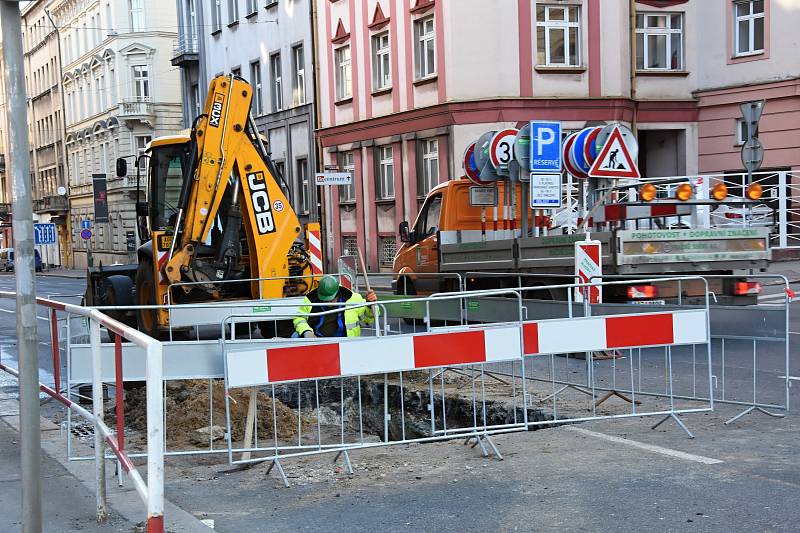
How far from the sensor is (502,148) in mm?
15500

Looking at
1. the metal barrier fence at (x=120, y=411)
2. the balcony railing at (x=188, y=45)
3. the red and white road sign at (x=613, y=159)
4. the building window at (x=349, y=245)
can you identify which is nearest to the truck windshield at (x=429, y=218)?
the red and white road sign at (x=613, y=159)

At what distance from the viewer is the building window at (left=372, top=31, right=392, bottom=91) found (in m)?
32.1

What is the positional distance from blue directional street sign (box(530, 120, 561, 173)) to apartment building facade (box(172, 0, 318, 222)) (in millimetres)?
21738

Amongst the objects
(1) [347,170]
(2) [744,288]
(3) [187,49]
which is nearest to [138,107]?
(3) [187,49]

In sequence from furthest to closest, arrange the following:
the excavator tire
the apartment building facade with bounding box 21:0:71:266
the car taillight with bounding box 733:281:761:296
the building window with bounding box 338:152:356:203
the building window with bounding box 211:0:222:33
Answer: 1. the apartment building facade with bounding box 21:0:71:266
2. the building window with bounding box 211:0:222:33
3. the building window with bounding box 338:152:356:203
4. the car taillight with bounding box 733:281:761:296
5. the excavator tire

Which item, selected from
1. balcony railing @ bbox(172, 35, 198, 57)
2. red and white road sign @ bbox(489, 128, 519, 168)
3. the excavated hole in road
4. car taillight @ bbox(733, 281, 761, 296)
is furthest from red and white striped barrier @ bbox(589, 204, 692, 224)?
balcony railing @ bbox(172, 35, 198, 57)

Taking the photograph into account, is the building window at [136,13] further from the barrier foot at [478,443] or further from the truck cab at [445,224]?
the barrier foot at [478,443]

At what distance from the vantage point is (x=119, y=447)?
561cm

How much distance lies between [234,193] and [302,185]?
24763mm

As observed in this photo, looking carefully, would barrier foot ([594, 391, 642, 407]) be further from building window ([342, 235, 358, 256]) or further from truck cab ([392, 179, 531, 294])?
building window ([342, 235, 358, 256])

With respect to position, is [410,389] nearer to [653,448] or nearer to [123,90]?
[653,448]

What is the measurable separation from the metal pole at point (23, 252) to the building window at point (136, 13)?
5525 cm

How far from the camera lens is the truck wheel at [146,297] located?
42.9 ft

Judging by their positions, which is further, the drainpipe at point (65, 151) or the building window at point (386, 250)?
the drainpipe at point (65, 151)
